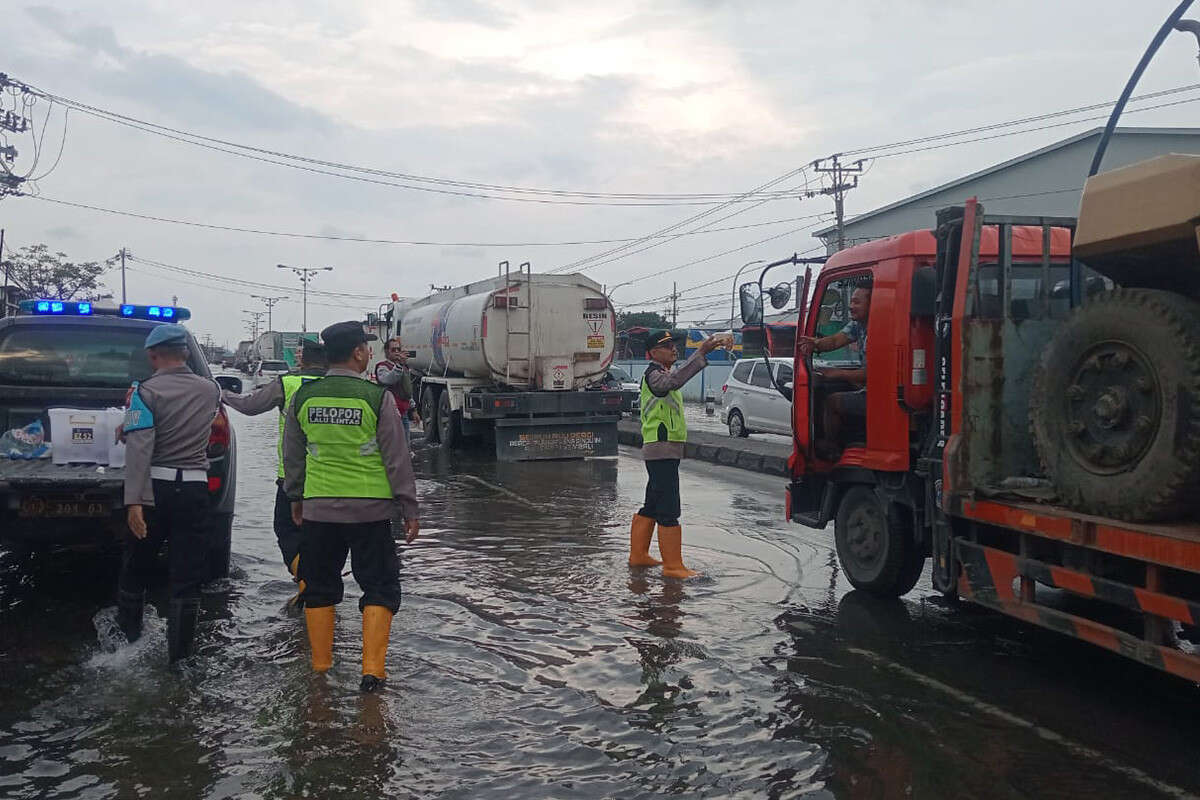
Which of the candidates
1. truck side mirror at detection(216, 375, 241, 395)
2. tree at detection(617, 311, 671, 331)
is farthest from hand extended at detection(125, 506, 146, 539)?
tree at detection(617, 311, 671, 331)

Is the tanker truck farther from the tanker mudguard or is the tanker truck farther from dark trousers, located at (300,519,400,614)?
dark trousers, located at (300,519,400,614)

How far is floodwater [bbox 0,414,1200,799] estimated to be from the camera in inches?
146

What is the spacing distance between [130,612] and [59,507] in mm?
955

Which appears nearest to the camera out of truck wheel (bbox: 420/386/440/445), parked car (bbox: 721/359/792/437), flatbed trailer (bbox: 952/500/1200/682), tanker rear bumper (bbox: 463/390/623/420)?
flatbed trailer (bbox: 952/500/1200/682)

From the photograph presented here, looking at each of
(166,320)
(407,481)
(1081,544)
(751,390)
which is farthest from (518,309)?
(1081,544)

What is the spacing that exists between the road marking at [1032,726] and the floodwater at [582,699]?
13 mm

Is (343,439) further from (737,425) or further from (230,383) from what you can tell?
(737,425)

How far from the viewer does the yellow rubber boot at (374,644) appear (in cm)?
459

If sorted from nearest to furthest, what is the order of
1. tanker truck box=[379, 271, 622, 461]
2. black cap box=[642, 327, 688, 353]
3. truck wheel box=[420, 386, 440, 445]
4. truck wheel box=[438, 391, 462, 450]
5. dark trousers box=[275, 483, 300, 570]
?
dark trousers box=[275, 483, 300, 570] < black cap box=[642, 327, 688, 353] < tanker truck box=[379, 271, 622, 461] < truck wheel box=[438, 391, 462, 450] < truck wheel box=[420, 386, 440, 445]

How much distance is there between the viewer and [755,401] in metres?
19.1

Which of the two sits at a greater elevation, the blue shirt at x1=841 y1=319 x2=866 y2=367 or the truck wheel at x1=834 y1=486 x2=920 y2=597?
the blue shirt at x1=841 y1=319 x2=866 y2=367

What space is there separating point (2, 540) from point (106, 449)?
0.76 metres

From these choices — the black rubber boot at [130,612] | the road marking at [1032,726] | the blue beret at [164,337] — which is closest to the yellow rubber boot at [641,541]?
the road marking at [1032,726]

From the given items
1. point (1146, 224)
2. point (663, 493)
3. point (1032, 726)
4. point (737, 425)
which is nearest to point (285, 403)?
point (663, 493)
